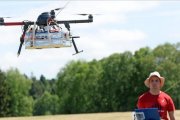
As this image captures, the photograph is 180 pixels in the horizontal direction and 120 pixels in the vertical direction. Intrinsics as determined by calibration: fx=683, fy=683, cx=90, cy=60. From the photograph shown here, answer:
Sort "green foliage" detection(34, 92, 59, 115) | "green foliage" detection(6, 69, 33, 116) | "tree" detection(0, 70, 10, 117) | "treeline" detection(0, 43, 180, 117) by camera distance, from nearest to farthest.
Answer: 1. "treeline" detection(0, 43, 180, 117)
2. "tree" detection(0, 70, 10, 117)
3. "green foliage" detection(6, 69, 33, 116)
4. "green foliage" detection(34, 92, 59, 115)

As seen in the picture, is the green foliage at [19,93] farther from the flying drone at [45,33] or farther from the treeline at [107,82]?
the flying drone at [45,33]

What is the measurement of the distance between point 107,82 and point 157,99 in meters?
100

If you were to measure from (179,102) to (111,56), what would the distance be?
20061 mm

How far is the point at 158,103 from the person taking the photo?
9.95m

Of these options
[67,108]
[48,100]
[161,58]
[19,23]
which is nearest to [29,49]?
[19,23]

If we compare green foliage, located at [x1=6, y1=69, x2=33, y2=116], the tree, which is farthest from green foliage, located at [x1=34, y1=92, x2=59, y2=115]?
the tree

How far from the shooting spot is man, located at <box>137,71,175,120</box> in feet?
32.6

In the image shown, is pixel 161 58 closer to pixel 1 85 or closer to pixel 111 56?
pixel 111 56

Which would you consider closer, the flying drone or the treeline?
the flying drone

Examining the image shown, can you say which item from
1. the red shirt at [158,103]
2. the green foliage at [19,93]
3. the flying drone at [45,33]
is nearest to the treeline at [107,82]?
the green foliage at [19,93]

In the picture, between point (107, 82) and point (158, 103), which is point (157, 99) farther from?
point (107, 82)

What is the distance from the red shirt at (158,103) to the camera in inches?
391

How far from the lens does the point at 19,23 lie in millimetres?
28641

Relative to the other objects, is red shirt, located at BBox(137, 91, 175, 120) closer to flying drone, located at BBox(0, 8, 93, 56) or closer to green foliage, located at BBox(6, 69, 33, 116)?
flying drone, located at BBox(0, 8, 93, 56)
